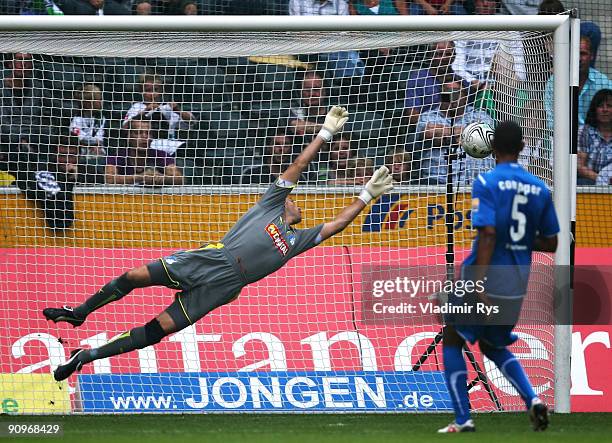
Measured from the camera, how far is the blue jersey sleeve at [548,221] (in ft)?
21.5

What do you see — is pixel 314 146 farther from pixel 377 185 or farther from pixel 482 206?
pixel 482 206

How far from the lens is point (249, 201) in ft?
31.9

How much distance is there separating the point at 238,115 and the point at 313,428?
3.80 meters

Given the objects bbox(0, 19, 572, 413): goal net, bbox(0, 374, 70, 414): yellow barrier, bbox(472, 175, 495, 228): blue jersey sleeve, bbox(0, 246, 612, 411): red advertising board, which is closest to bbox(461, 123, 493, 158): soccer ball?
bbox(0, 19, 572, 413): goal net

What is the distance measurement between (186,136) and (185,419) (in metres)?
3.00

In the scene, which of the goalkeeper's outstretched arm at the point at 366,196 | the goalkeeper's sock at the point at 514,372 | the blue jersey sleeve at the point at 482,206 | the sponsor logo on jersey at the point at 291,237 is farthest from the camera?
the sponsor logo on jersey at the point at 291,237

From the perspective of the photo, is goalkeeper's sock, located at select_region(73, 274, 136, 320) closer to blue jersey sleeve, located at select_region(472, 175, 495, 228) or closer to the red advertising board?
the red advertising board

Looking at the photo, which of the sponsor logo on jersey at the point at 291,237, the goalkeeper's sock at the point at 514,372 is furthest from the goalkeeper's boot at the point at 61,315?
the goalkeeper's sock at the point at 514,372

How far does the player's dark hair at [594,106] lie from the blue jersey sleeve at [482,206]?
5.10 metres

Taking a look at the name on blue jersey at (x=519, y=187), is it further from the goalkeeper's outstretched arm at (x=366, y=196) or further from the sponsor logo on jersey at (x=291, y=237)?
the sponsor logo on jersey at (x=291, y=237)

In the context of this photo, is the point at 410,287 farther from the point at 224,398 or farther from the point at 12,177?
the point at 12,177

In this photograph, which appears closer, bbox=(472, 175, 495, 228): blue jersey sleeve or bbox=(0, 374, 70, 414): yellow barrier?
bbox=(472, 175, 495, 228): blue jersey sleeve

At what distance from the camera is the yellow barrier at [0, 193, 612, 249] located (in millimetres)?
9555

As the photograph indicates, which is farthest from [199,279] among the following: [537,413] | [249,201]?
[537,413]
